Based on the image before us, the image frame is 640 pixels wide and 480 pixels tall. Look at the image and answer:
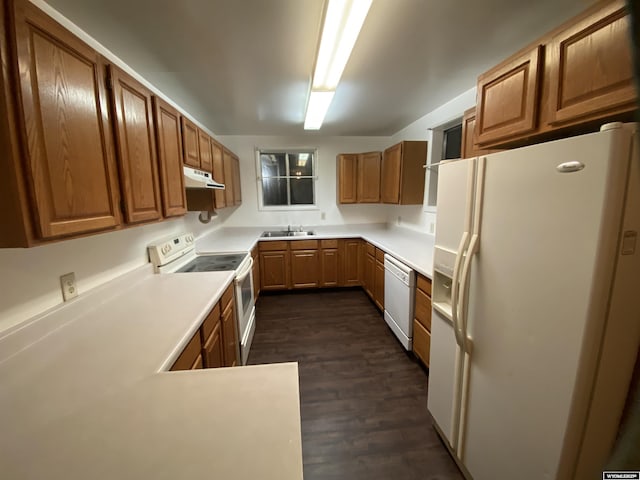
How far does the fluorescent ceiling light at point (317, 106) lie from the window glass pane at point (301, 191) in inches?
46.1

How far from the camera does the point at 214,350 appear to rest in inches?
61.4

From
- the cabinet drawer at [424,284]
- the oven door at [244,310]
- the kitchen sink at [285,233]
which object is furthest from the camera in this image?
the kitchen sink at [285,233]

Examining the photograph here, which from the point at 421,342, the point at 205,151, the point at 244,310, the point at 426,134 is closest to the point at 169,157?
the point at 205,151

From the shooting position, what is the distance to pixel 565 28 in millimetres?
1081

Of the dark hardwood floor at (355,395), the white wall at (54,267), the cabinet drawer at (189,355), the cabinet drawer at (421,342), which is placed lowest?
the dark hardwood floor at (355,395)

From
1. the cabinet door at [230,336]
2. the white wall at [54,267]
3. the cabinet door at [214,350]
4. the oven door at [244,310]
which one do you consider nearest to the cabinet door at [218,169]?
the oven door at [244,310]

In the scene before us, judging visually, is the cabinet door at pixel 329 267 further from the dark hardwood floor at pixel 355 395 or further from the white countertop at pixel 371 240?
the dark hardwood floor at pixel 355 395

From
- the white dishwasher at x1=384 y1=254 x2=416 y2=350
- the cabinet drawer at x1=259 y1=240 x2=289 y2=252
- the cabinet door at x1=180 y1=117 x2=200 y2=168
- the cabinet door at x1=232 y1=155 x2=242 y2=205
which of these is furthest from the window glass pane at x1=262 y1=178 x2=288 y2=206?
the white dishwasher at x1=384 y1=254 x2=416 y2=350

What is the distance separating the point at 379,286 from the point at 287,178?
94.0 inches

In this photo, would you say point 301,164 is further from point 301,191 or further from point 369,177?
point 369,177

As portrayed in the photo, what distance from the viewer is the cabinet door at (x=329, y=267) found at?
3.79 meters

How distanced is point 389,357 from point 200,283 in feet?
5.77

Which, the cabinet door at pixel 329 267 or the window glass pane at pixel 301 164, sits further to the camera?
the window glass pane at pixel 301 164

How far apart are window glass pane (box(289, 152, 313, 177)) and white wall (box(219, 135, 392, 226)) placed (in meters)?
0.15
